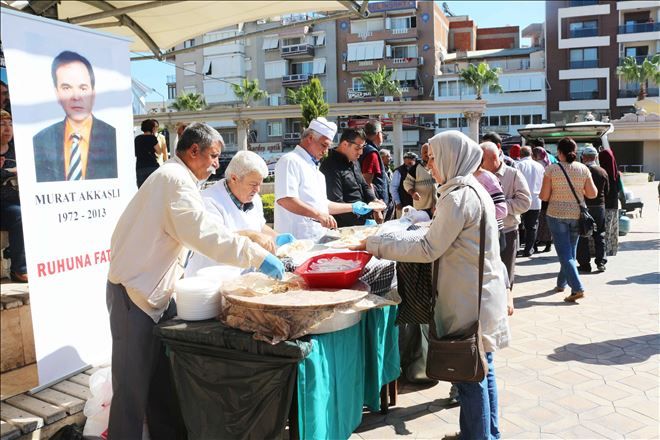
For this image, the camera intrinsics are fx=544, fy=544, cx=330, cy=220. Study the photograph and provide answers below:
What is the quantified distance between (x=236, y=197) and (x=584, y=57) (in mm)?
53542

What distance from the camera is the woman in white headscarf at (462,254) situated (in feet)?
8.93

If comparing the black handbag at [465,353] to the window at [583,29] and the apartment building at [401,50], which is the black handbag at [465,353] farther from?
the window at [583,29]

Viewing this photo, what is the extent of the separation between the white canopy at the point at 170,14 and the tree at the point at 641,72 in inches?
1938

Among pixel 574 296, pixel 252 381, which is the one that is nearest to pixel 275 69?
pixel 574 296

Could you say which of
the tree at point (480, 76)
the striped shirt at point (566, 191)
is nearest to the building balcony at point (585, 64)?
the tree at point (480, 76)

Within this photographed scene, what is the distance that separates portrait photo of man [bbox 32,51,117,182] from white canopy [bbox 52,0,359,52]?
4.68 feet

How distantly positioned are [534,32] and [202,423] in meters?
66.6

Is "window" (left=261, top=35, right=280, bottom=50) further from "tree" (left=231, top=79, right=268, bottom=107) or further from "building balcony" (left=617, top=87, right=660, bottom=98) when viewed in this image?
"building balcony" (left=617, top=87, right=660, bottom=98)

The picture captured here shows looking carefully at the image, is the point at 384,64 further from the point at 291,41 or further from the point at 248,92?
the point at 248,92

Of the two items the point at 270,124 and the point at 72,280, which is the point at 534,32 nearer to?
the point at 270,124

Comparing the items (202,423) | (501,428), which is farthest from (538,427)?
(202,423)

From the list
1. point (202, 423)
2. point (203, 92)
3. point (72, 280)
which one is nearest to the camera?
point (202, 423)

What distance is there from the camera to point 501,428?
11.4 ft

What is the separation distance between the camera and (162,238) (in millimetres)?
2605
